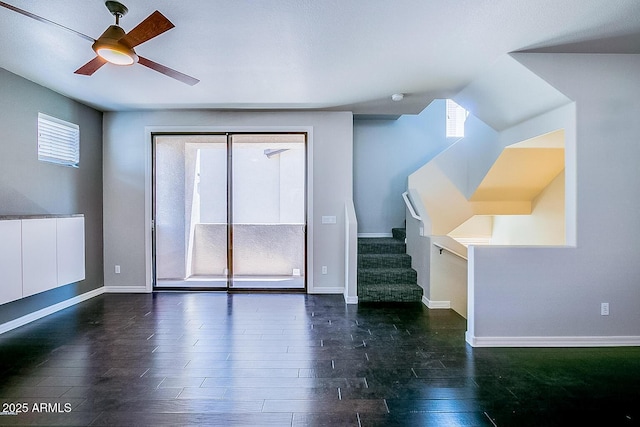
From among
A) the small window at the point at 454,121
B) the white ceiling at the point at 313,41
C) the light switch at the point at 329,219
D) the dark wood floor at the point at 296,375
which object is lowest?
the dark wood floor at the point at 296,375

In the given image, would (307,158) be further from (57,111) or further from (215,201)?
(57,111)

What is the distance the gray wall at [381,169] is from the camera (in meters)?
6.64

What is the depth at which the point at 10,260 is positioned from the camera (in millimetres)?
3381

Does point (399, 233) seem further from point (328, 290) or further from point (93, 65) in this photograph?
point (93, 65)

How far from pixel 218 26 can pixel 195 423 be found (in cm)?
280

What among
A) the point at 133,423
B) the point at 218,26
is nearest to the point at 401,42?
the point at 218,26

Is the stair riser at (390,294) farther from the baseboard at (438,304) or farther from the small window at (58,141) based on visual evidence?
the small window at (58,141)

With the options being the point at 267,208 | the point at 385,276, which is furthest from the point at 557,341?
the point at 267,208

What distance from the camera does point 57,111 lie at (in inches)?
174

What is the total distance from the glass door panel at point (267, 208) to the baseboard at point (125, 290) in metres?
1.35

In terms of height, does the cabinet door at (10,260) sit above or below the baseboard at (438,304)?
above

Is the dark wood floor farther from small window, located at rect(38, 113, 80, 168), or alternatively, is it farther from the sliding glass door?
small window, located at rect(38, 113, 80, 168)

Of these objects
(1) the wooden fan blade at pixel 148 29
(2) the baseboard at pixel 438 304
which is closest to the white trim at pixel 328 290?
(2) the baseboard at pixel 438 304

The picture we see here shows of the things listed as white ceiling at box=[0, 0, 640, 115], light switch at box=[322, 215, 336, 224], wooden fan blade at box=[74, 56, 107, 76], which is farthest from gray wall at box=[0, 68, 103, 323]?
light switch at box=[322, 215, 336, 224]
